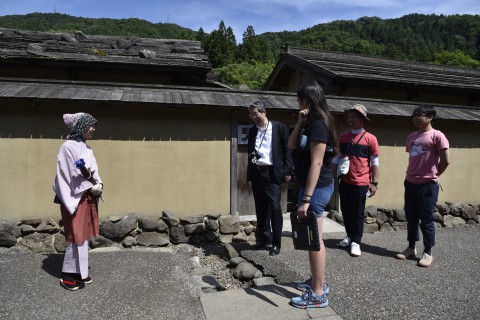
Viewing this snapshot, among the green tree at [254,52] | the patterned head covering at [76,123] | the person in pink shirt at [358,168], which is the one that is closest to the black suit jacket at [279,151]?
the person in pink shirt at [358,168]

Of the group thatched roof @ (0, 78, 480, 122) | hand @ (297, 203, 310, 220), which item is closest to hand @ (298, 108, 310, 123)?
hand @ (297, 203, 310, 220)

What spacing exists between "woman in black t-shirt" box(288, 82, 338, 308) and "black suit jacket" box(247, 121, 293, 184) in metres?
1.31

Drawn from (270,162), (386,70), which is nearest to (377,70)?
(386,70)

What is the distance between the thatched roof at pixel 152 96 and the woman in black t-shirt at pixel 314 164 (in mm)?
2890

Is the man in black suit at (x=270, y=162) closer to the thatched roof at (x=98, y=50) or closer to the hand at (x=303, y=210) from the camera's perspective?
the hand at (x=303, y=210)

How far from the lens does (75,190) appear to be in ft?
12.6

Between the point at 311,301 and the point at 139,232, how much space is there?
12.1ft

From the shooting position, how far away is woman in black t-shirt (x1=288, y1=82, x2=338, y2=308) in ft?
10.3

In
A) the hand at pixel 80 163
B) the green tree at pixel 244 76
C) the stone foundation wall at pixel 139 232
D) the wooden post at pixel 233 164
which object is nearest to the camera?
the hand at pixel 80 163

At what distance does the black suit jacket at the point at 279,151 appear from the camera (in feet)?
15.8

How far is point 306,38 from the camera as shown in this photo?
2105 inches

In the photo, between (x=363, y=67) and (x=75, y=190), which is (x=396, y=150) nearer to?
(x=363, y=67)

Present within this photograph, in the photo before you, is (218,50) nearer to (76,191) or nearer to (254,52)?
(254,52)

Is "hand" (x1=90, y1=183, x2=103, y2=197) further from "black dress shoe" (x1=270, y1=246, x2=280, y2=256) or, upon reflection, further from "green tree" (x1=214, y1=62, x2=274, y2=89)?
"green tree" (x1=214, y1=62, x2=274, y2=89)
